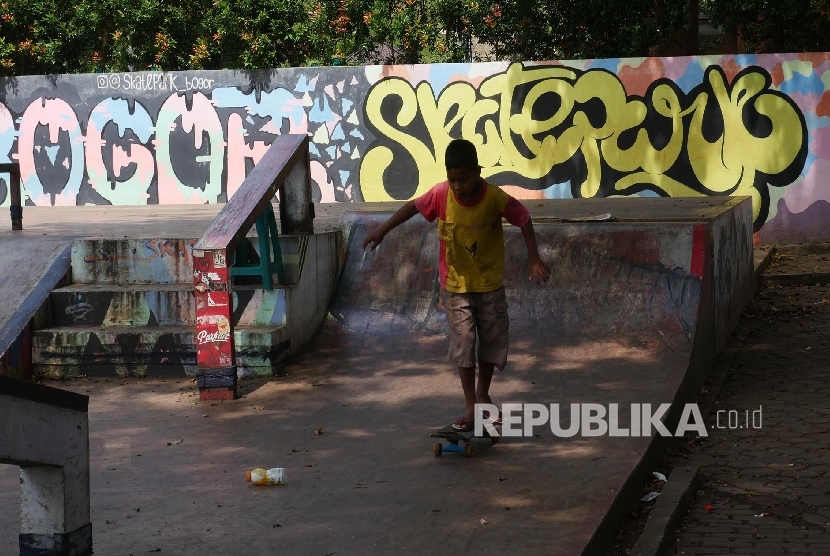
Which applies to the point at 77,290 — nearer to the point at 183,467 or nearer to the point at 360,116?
the point at 183,467

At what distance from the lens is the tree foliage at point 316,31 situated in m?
15.7

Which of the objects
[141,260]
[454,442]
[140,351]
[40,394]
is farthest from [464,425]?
[141,260]

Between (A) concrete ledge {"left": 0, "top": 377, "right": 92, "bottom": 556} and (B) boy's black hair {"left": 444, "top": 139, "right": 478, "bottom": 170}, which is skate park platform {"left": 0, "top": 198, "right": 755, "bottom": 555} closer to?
(A) concrete ledge {"left": 0, "top": 377, "right": 92, "bottom": 556}

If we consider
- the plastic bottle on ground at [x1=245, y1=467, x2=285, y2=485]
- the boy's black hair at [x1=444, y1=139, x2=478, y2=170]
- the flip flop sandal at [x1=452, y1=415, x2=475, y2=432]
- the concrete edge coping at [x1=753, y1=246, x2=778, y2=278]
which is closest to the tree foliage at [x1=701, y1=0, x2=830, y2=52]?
the concrete edge coping at [x1=753, y1=246, x2=778, y2=278]

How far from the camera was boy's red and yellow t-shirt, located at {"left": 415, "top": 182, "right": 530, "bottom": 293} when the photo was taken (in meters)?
5.34

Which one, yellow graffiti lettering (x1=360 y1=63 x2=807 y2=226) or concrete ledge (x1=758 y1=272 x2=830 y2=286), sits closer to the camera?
concrete ledge (x1=758 y1=272 x2=830 y2=286)

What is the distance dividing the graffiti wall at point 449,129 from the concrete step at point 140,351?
6.84m

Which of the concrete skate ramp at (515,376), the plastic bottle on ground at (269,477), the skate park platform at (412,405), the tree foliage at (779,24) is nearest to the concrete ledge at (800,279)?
the skate park platform at (412,405)

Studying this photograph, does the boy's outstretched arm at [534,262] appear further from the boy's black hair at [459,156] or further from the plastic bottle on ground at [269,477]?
the plastic bottle on ground at [269,477]

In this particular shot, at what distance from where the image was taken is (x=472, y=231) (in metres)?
5.34

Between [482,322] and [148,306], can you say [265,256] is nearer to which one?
[148,306]

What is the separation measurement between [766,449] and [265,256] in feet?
11.0

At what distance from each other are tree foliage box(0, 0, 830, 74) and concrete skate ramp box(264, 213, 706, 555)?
883 cm

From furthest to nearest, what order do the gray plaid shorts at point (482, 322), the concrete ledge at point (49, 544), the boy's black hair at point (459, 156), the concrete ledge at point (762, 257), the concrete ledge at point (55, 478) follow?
the concrete ledge at point (762, 257) < the gray plaid shorts at point (482, 322) < the boy's black hair at point (459, 156) < the concrete ledge at point (49, 544) < the concrete ledge at point (55, 478)
